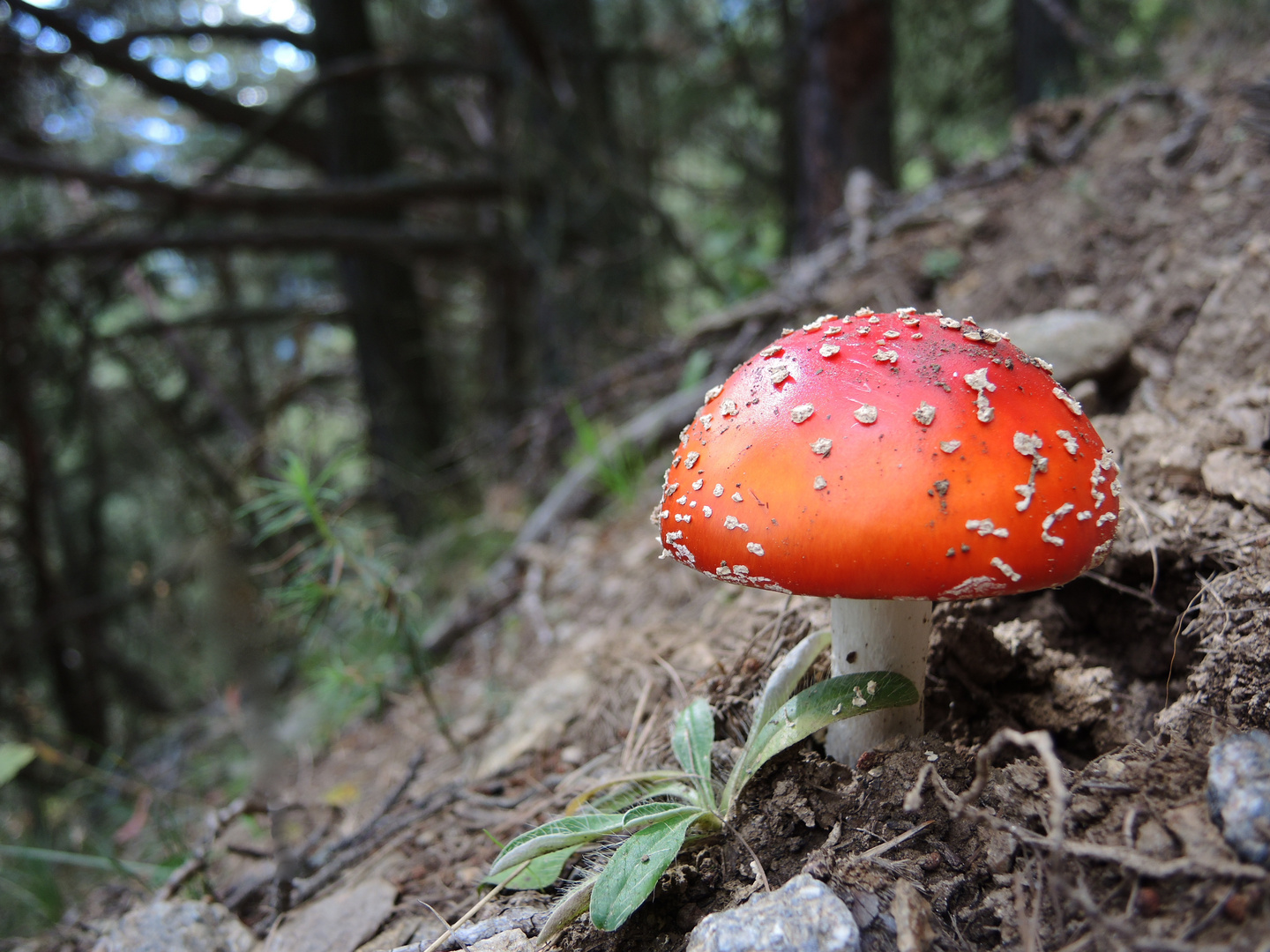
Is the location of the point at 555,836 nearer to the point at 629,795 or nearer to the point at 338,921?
the point at 629,795

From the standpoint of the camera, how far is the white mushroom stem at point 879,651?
1608 millimetres

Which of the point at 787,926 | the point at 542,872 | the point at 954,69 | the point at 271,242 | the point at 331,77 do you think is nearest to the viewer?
the point at 787,926

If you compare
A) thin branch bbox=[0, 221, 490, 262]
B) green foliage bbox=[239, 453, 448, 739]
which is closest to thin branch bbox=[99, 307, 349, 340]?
thin branch bbox=[0, 221, 490, 262]

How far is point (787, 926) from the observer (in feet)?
3.82

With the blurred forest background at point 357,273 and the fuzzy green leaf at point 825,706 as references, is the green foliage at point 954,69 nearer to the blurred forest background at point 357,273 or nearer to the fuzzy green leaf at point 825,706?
the blurred forest background at point 357,273

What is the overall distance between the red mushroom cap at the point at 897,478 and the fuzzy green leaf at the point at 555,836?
0.57m

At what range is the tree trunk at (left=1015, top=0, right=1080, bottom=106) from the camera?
520cm

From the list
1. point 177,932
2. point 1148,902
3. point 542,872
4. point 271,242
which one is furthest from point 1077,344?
point 271,242

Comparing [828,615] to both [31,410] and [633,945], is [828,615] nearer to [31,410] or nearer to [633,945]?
[633,945]

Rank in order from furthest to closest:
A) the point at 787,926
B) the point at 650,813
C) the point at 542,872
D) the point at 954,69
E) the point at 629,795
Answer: the point at 954,69, the point at 629,795, the point at 542,872, the point at 650,813, the point at 787,926

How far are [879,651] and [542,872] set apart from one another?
88 cm

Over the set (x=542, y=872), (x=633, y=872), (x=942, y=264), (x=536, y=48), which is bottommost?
(x=542, y=872)

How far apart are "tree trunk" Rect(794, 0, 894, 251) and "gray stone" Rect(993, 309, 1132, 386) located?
2.80m

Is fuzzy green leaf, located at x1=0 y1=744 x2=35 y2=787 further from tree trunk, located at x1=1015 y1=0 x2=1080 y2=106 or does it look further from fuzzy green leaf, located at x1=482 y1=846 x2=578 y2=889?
tree trunk, located at x1=1015 y1=0 x2=1080 y2=106
